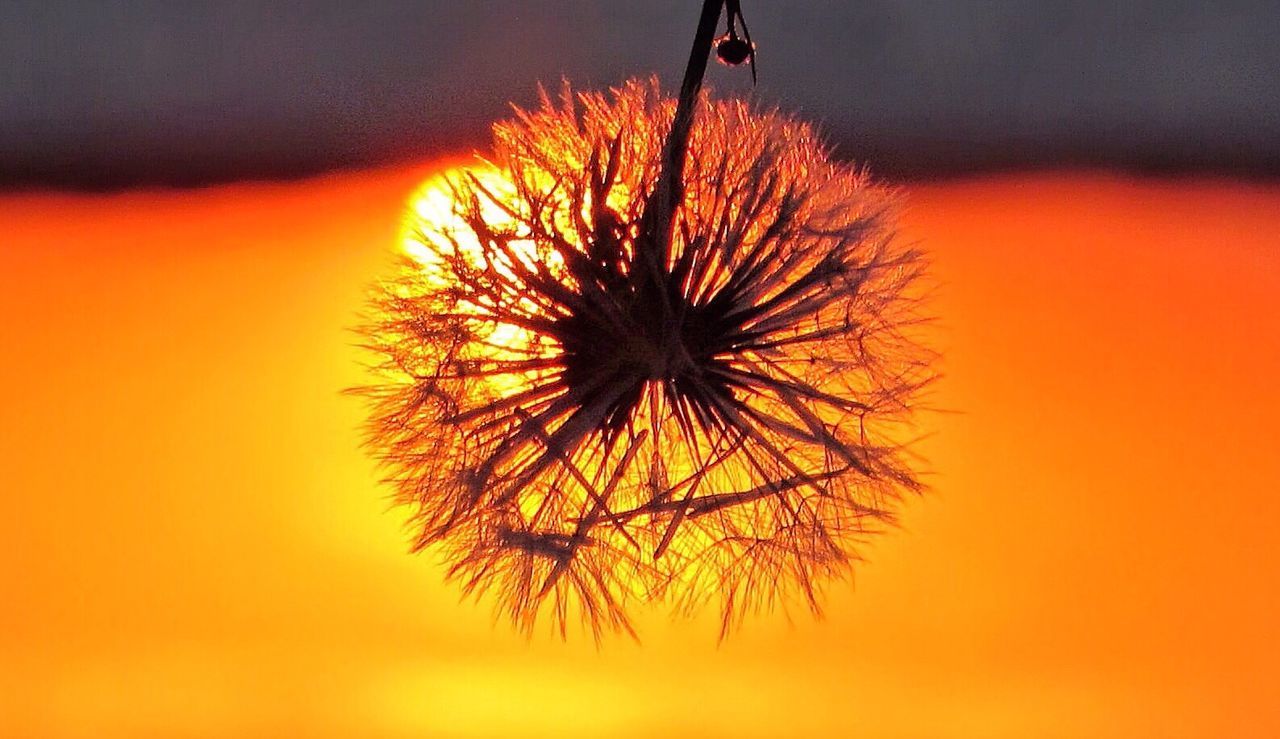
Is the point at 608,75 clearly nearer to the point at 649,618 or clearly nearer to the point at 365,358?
the point at 365,358

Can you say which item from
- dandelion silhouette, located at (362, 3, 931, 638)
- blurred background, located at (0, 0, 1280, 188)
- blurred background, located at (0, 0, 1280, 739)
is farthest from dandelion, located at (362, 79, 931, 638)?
blurred background, located at (0, 0, 1280, 188)

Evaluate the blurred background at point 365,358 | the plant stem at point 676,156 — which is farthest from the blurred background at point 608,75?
the plant stem at point 676,156

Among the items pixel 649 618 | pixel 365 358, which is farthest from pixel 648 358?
pixel 365 358

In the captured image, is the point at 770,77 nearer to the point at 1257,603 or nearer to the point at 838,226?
the point at 838,226

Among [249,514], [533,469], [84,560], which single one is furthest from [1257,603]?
[84,560]

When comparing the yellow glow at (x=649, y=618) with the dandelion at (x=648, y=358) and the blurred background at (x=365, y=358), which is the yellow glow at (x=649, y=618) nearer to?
the blurred background at (x=365, y=358)

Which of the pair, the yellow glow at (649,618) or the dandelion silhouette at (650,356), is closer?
the dandelion silhouette at (650,356)
